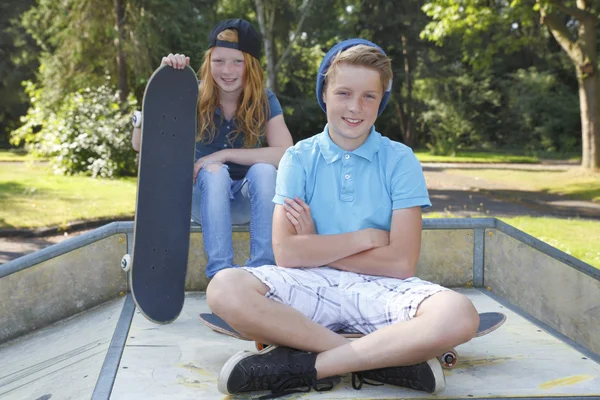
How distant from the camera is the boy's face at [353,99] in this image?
2.80 m

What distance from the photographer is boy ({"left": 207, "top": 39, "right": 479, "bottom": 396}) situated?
2410 mm

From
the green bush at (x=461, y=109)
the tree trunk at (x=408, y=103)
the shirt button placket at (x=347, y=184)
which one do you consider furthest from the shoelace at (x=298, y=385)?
the tree trunk at (x=408, y=103)

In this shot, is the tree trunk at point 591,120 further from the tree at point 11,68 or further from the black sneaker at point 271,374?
the tree at point 11,68

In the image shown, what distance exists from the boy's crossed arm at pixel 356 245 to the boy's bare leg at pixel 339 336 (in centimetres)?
23

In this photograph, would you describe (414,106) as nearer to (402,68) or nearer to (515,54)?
(402,68)

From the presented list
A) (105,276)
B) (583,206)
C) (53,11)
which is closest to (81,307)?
(105,276)

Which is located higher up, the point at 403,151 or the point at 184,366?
the point at 403,151

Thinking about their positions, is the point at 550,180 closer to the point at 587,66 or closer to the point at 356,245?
the point at 587,66

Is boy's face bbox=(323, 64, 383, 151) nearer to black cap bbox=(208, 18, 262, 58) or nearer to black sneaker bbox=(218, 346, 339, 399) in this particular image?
Answer: black sneaker bbox=(218, 346, 339, 399)

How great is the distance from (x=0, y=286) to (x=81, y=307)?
49cm

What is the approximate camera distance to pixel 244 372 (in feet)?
7.74

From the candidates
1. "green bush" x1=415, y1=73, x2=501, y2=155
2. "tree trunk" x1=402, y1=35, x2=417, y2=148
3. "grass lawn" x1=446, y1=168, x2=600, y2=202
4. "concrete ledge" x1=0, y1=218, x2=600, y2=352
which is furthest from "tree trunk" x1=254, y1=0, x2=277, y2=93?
"concrete ledge" x1=0, y1=218, x2=600, y2=352

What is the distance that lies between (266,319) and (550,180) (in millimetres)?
15007

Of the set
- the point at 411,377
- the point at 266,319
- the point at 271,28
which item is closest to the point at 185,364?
the point at 266,319
